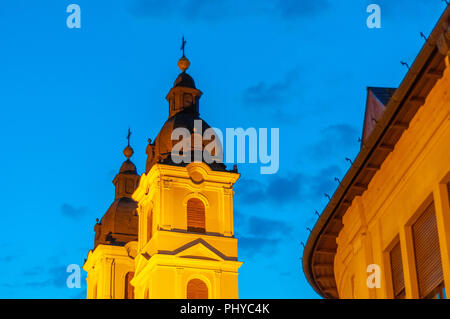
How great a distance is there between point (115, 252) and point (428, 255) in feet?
155

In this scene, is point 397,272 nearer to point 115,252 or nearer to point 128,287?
point 128,287

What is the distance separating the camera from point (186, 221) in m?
57.3

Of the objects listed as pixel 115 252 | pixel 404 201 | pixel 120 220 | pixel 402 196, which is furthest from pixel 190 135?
pixel 404 201

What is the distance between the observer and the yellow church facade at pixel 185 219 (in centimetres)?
5569

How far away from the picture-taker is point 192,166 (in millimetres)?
58156

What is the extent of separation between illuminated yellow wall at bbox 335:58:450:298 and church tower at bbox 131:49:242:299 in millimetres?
27933

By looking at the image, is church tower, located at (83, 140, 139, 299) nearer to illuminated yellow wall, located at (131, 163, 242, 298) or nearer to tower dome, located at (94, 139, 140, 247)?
tower dome, located at (94, 139, 140, 247)

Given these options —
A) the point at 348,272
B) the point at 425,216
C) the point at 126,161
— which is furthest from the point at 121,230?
the point at 425,216

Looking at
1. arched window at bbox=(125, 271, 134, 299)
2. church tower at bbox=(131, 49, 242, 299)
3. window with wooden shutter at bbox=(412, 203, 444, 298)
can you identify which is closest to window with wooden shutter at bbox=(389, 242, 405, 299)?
window with wooden shutter at bbox=(412, 203, 444, 298)

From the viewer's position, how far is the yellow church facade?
55.7m

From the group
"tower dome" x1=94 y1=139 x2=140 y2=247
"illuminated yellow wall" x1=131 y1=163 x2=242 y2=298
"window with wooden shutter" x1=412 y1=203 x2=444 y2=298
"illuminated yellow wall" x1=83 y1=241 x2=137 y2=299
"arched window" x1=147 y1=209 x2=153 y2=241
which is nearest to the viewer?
"window with wooden shutter" x1=412 y1=203 x2=444 y2=298

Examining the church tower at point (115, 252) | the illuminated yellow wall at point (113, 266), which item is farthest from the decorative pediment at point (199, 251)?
the illuminated yellow wall at point (113, 266)
